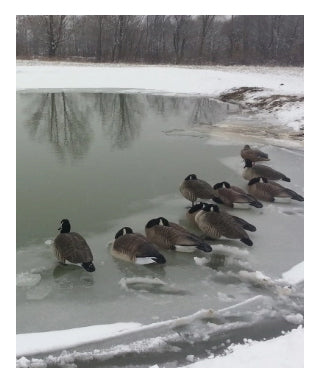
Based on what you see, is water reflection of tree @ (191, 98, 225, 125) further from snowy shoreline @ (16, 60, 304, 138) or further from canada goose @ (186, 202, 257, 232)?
canada goose @ (186, 202, 257, 232)

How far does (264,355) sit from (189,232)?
1982mm

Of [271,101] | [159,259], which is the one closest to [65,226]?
[159,259]

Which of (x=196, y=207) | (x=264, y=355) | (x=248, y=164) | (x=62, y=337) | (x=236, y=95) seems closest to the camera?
(x=264, y=355)

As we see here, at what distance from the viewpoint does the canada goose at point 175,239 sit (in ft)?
16.3

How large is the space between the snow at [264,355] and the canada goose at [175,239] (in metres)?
1.51

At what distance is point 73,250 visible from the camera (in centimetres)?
464

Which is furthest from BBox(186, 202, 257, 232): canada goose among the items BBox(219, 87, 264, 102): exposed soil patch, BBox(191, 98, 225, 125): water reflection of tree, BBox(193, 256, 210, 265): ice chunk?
BBox(219, 87, 264, 102): exposed soil patch

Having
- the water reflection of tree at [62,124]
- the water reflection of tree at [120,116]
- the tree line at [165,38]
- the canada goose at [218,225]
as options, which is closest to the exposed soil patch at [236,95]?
the water reflection of tree at [120,116]

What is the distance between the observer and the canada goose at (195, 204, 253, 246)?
17.1 feet

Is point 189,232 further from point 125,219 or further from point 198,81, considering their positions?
point 198,81

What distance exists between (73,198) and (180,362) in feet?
11.4

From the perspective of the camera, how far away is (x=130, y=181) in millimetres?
7082

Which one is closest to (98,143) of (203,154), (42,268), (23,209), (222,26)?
(203,154)

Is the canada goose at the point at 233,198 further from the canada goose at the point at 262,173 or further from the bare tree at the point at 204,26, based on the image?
the bare tree at the point at 204,26
